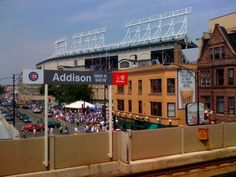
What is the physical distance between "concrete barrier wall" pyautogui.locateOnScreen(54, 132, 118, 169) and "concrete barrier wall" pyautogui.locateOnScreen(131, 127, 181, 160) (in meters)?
0.76

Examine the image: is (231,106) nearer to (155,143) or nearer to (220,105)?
(220,105)

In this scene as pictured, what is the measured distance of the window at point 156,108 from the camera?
41062 millimetres

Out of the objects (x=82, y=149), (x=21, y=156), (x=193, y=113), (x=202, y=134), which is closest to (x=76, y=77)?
(x=82, y=149)

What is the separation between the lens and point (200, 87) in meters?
43.2

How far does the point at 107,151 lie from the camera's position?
14.4m

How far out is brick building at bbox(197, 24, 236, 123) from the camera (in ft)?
127

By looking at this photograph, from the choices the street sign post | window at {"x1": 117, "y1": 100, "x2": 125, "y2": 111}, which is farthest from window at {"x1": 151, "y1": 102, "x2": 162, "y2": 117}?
the street sign post

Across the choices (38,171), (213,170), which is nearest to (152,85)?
(213,170)

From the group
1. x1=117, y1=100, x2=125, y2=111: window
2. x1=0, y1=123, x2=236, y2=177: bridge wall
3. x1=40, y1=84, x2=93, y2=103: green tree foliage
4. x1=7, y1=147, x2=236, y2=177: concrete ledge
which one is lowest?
x1=7, y1=147, x2=236, y2=177: concrete ledge

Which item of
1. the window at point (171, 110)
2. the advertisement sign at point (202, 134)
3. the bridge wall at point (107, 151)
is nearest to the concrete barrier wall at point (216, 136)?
the bridge wall at point (107, 151)

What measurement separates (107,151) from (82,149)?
44.2 inches

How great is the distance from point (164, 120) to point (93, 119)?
18122mm

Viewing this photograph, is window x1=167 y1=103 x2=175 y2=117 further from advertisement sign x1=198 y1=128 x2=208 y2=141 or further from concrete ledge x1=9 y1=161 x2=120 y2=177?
concrete ledge x1=9 y1=161 x2=120 y2=177

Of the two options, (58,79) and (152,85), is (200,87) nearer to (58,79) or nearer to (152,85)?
(152,85)
